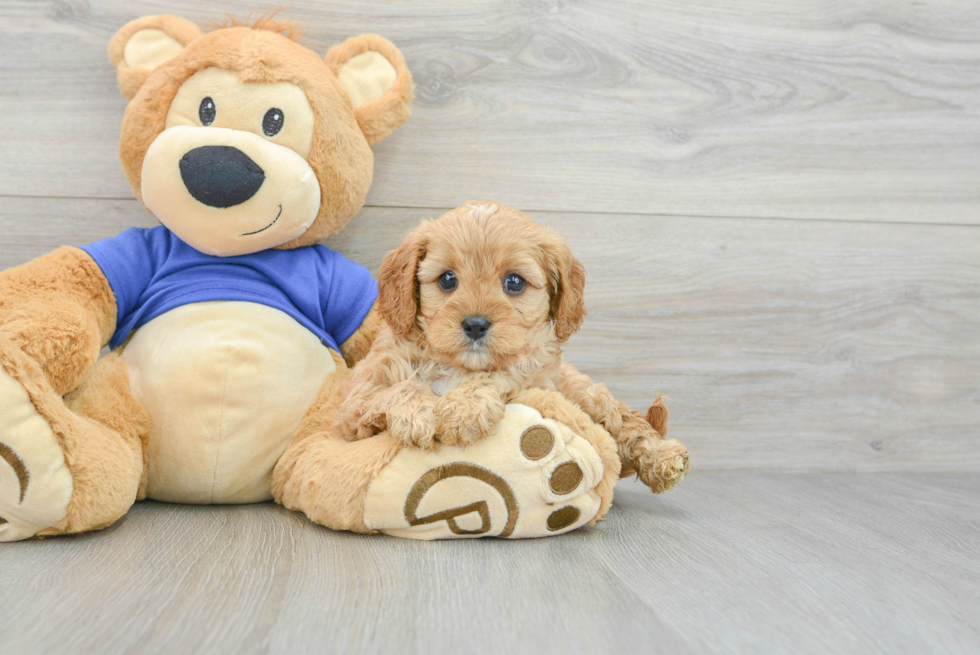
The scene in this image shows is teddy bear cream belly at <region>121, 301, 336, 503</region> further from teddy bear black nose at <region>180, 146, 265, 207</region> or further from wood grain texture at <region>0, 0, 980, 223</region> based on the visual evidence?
wood grain texture at <region>0, 0, 980, 223</region>

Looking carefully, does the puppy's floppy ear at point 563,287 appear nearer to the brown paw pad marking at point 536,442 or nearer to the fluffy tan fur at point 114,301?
the brown paw pad marking at point 536,442

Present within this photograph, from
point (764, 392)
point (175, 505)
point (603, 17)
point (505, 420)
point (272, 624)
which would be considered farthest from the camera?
point (764, 392)

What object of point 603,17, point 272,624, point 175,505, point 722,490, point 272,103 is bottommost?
point 722,490

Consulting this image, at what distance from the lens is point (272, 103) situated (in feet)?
4.14

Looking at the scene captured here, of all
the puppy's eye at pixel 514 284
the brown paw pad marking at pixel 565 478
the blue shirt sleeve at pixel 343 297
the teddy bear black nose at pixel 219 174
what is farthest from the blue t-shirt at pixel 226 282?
the brown paw pad marking at pixel 565 478

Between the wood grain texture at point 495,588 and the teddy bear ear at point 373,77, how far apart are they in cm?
73

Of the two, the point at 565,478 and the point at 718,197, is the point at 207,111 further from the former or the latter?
the point at 718,197

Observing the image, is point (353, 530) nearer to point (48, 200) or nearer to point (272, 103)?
point (272, 103)

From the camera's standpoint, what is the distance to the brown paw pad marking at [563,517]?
3.62 feet

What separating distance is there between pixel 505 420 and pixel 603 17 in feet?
3.25

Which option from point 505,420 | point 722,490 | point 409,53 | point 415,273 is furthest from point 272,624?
point 409,53

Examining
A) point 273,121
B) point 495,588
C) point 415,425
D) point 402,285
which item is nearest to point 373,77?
point 273,121

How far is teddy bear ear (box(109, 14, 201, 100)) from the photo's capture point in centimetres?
136

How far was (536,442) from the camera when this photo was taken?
1.07m
